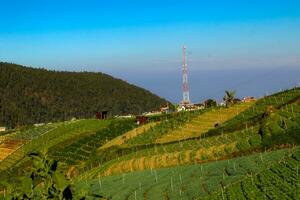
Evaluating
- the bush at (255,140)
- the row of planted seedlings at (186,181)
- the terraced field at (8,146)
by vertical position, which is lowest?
the row of planted seedlings at (186,181)

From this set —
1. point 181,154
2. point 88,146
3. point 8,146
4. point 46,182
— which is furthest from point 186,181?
point 8,146

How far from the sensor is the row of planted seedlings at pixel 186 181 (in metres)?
34.1

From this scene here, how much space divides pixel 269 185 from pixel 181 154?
2283 cm

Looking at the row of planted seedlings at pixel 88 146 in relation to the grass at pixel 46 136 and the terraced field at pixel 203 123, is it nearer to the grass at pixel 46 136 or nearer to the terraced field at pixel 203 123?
the grass at pixel 46 136

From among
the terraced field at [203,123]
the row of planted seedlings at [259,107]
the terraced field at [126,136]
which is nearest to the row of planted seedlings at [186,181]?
the row of planted seedlings at [259,107]

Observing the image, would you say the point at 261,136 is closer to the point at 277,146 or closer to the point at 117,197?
the point at 277,146

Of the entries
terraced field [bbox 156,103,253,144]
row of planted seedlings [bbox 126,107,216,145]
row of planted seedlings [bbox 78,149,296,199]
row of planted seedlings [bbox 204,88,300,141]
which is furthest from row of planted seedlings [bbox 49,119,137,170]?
row of planted seedlings [bbox 78,149,296,199]

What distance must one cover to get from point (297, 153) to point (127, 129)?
51.7m

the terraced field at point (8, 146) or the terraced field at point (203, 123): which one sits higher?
the terraced field at point (203, 123)

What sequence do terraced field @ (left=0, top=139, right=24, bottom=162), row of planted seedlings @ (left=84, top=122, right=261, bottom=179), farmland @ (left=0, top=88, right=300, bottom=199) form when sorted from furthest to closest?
terraced field @ (left=0, top=139, right=24, bottom=162) → row of planted seedlings @ (left=84, top=122, right=261, bottom=179) → farmland @ (left=0, top=88, right=300, bottom=199)

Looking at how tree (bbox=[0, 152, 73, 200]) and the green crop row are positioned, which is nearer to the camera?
tree (bbox=[0, 152, 73, 200])

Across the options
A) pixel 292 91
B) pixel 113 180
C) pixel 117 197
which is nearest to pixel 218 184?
pixel 117 197

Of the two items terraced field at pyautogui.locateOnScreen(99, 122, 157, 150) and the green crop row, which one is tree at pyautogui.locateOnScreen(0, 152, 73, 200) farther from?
terraced field at pyautogui.locateOnScreen(99, 122, 157, 150)

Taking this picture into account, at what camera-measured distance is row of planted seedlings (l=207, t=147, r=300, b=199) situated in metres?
29.5
